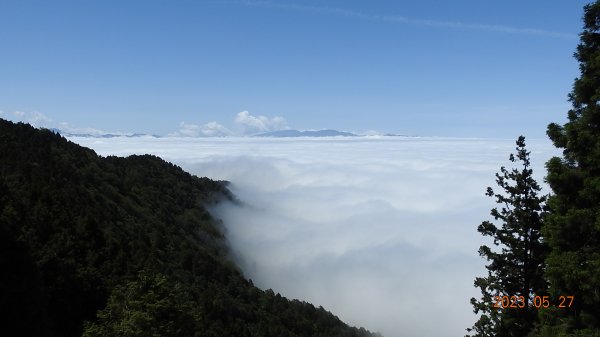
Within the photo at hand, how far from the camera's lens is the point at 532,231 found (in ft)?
61.3

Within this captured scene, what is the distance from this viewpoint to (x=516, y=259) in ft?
62.5

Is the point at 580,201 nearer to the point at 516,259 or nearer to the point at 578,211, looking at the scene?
the point at 578,211

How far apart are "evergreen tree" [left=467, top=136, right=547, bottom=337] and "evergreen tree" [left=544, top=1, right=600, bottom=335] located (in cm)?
664

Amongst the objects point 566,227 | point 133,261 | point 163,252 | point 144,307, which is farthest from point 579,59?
point 163,252

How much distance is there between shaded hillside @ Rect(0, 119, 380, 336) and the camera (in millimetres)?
17406

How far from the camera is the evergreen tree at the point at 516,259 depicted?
60.2 feet

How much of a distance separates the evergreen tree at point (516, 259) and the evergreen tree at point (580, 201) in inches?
261

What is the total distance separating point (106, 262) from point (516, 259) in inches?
1690

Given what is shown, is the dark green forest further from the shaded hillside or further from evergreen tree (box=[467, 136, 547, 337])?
the shaded hillside
